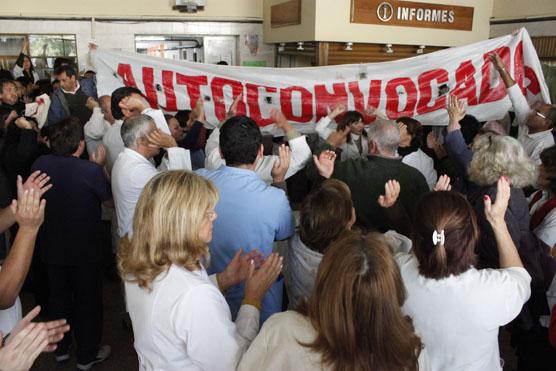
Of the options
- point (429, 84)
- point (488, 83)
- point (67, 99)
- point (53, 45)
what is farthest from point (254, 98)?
point (53, 45)

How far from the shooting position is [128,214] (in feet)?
8.04

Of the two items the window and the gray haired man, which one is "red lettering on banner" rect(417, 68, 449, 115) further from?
the window

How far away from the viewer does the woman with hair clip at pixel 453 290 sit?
1381 mm

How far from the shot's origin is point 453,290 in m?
1.38

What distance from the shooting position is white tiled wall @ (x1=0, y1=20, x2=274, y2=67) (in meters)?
6.32

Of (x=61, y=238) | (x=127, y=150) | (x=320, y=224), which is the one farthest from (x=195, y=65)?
(x=320, y=224)

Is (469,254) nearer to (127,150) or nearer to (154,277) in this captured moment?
(154,277)

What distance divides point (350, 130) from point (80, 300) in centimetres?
228

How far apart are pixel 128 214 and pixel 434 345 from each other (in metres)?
1.72

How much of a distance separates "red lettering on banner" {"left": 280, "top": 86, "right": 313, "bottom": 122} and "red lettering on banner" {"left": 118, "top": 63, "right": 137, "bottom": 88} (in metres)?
1.33

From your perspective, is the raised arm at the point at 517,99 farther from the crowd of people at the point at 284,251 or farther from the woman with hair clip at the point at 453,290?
the woman with hair clip at the point at 453,290

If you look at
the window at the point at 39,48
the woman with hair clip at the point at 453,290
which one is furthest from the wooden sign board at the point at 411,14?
the woman with hair clip at the point at 453,290

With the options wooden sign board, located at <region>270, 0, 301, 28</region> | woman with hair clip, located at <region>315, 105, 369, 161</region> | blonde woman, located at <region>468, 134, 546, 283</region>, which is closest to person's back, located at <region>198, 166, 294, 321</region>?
blonde woman, located at <region>468, 134, 546, 283</region>

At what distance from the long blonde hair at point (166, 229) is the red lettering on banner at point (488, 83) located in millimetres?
3401
